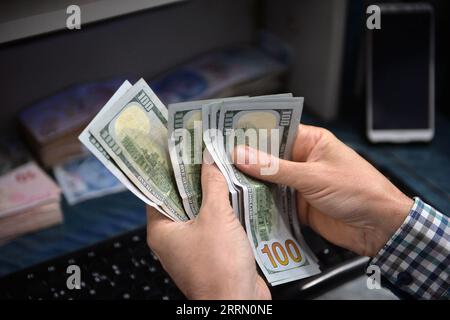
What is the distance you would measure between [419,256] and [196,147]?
377mm

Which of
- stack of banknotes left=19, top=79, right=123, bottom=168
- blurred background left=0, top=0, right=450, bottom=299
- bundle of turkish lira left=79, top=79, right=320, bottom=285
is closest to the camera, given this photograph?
bundle of turkish lira left=79, top=79, right=320, bottom=285

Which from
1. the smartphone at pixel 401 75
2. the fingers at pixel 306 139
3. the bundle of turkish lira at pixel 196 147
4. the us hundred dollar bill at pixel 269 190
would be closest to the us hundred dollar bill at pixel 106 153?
the bundle of turkish lira at pixel 196 147

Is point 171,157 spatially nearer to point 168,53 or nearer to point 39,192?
point 39,192

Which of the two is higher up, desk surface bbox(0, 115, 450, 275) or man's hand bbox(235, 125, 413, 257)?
man's hand bbox(235, 125, 413, 257)

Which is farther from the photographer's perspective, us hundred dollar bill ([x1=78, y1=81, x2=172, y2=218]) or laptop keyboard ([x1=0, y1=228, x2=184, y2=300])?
laptop keyboard ([x1=0, y1=228, x2=184, y2=300])

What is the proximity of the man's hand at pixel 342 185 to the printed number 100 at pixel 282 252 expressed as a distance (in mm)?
76

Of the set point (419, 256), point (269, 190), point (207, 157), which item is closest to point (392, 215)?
point (419, 256)

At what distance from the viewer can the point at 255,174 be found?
849mm

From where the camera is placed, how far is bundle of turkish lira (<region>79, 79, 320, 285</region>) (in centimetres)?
81

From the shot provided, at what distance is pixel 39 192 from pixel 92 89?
0.30 meters

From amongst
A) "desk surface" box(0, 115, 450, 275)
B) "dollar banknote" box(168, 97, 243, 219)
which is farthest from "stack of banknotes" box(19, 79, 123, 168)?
"dollar banknote" box(168, 97, 243, 219)
